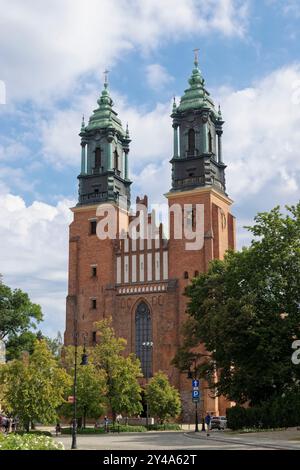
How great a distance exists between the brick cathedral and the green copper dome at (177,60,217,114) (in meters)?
0.11

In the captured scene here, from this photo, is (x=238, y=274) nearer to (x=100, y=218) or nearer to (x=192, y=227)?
(x=192, y=227)

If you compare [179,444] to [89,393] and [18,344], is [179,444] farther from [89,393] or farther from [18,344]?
[18,344]

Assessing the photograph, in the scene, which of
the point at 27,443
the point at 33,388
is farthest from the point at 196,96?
the point at 27,443

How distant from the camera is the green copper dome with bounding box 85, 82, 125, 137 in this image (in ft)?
242

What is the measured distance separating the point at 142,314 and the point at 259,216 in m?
25.9

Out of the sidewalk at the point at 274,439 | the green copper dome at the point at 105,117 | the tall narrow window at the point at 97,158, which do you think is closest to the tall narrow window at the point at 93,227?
the tall narrow window at the point at 97,158

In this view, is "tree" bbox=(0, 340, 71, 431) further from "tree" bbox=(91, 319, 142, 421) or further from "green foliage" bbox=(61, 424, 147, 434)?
"tree" bbox=(91, 319, 142, 421)

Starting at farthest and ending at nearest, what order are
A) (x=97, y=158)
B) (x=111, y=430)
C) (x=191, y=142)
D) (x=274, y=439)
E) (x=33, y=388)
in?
(x=97, y=158), (x=191, y=142), (x=111, y=430), (x=33, y=388), (x=274, y=439)

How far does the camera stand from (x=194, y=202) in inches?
2589

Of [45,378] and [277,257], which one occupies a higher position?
[277,257]

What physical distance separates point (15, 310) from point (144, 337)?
13170 mm

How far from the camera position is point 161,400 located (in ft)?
169

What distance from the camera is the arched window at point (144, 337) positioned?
63.9 metres
